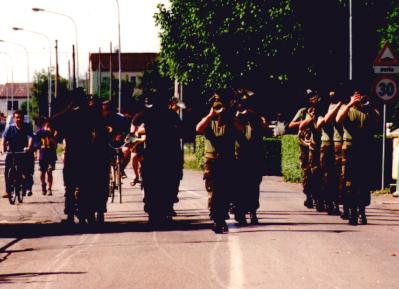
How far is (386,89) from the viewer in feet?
77.9

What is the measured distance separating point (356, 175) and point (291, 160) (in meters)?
15.3

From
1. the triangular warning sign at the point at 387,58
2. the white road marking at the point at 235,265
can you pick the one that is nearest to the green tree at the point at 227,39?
the triangular warning sign at the point at 387,58

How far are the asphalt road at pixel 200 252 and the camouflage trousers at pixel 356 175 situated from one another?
16.0 inches

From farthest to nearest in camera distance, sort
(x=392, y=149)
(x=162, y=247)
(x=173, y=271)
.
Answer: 1. (x=392, y=149)
2. (x=162, y=247)
3. (x=173, y=271)

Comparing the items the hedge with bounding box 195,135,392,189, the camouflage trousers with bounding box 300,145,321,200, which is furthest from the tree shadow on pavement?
the hedge with bounding box 195,135,392,189

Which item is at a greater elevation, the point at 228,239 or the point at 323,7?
the point at 323,7

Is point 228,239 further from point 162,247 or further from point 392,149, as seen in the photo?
point 392,149

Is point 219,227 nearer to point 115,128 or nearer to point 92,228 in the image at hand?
point 92,228

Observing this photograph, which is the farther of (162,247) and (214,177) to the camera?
(214,177)

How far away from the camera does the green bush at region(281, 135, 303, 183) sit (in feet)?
102

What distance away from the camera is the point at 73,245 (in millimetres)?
13836

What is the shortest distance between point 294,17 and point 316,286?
3838cm

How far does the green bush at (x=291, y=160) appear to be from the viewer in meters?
31.0

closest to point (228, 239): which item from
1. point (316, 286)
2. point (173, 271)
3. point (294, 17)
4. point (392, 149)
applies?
point (173, 271)
